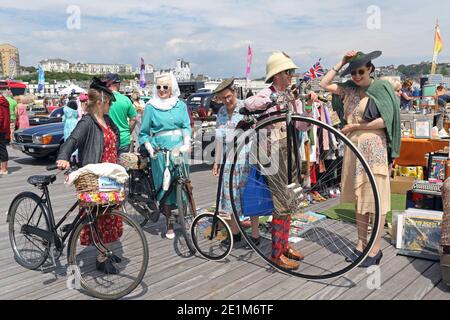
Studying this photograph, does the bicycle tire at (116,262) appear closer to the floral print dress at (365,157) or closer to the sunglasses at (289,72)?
the sunglasses at (289,72)

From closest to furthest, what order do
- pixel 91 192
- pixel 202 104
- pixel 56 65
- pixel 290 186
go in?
pixel 91 192, pixel 290 186, pixel 202 104, pixel 56 65

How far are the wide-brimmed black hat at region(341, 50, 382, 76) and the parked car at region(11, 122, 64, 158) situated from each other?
29.3ft

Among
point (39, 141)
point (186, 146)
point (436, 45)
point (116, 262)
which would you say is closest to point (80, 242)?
point (116, 262)

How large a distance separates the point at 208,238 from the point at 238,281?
2.59 ft

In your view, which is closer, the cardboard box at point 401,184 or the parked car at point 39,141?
the cardboard box at point 401,184

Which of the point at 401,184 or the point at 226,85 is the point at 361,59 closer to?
the point at 226,85

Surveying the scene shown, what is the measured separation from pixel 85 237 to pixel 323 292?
6.81ft

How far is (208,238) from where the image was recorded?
431 centimetres

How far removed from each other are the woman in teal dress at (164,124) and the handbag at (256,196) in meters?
1.07

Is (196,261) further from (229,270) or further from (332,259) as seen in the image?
(332,259)

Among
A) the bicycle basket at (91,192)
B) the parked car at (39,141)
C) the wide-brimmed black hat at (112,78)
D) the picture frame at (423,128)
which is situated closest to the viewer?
the bicycle basket at (91,192)

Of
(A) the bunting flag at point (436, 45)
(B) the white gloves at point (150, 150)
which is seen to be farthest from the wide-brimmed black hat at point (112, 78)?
(A) the bunting flag at point (436, 45)

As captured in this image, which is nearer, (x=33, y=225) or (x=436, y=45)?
(x=33, y=225)

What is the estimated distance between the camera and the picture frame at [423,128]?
6719 mm
